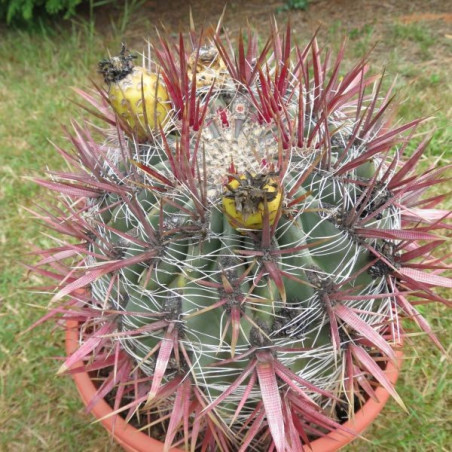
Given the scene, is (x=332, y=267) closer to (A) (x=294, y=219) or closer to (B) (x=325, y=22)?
(A) (x=294, y=219)

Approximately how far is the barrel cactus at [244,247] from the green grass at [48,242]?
274mm

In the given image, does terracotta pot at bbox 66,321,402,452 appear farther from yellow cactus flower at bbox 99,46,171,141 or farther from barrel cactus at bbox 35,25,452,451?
yellow cactus flower at bbox 99,46,171,141

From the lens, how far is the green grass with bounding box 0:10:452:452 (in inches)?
55.6

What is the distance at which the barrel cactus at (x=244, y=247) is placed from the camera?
808mm

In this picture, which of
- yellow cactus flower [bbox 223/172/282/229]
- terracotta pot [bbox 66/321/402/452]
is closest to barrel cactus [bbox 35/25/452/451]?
yellow cactus flower [bbox 223/172/282/229]

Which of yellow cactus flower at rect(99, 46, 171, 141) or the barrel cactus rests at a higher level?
yellow cactus flower at rect(99, 46, 171, 141)

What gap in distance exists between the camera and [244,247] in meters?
0.82

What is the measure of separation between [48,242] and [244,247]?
4.18 ft

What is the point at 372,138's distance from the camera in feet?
3.20

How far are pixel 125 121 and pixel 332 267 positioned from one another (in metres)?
0.42

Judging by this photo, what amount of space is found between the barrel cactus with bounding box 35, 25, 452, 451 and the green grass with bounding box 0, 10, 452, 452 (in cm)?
27

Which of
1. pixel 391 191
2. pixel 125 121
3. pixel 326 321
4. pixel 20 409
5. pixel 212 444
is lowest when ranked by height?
pixel 20 409

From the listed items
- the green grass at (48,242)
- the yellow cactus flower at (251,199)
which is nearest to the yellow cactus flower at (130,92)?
the yellow cactus flower at (251,199)

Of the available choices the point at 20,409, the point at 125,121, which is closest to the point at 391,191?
the point at 125,121
